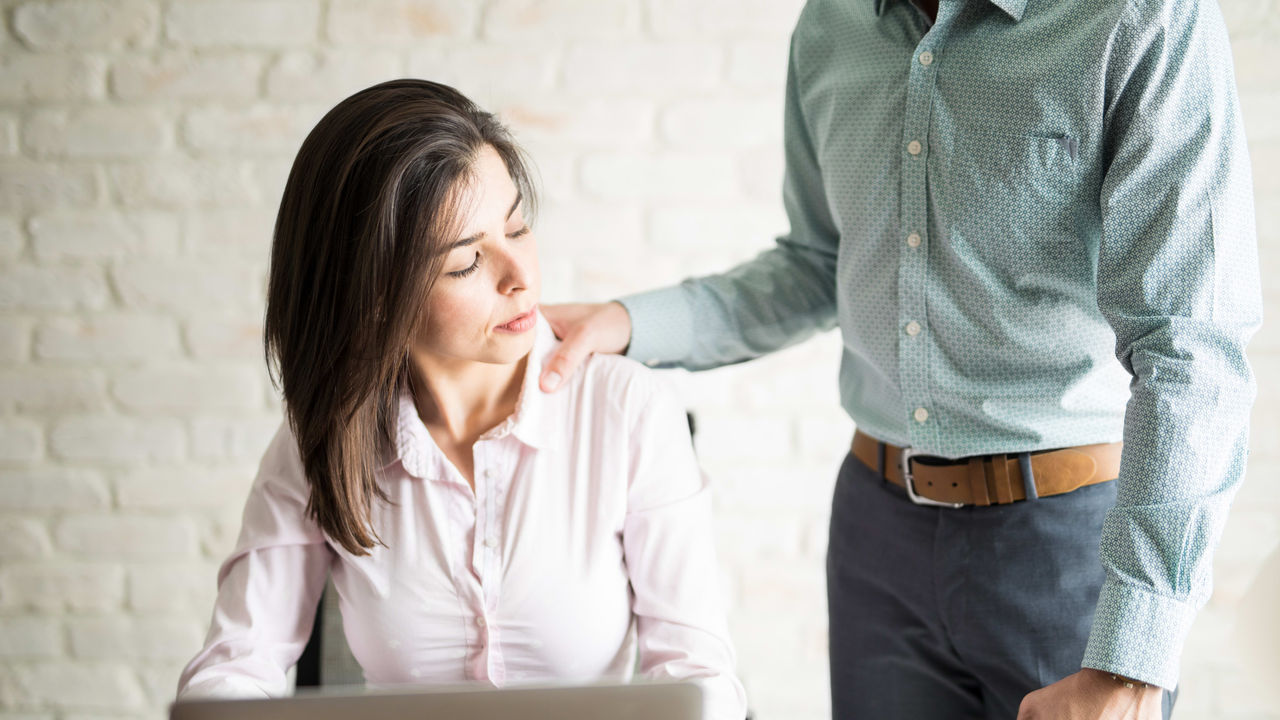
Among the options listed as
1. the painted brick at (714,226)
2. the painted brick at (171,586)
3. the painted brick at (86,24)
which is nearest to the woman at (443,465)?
the painted brick at (714,226)

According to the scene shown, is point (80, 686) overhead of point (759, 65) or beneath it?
beneath

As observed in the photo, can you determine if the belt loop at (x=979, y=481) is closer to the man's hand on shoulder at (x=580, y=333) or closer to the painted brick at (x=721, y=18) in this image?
the man's hand on shoulder at (x=580, y=333)

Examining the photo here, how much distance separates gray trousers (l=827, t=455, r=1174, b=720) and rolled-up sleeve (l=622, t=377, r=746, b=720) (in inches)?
9.7

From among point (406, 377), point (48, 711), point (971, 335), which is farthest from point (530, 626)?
point (48, 711)

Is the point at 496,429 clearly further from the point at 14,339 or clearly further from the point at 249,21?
the point at 14,339

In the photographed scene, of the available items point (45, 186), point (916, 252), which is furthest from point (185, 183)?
point (916, 252)

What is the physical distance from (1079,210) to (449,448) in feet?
2.57

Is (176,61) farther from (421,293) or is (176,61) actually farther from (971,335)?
(971,335)

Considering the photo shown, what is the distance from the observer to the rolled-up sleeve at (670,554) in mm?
1168

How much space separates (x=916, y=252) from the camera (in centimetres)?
123

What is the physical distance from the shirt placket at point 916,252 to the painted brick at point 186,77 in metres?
1.29

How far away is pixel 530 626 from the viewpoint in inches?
46.8

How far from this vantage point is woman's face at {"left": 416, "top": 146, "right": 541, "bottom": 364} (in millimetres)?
1135

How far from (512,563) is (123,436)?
1.19 m
